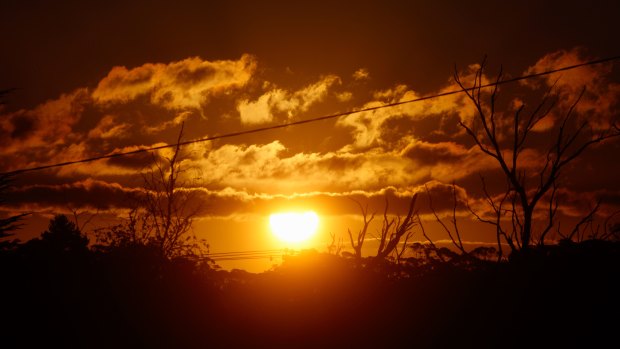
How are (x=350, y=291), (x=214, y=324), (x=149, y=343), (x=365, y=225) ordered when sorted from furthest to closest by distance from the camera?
(x=365, y=225) → (x=350, y=291) → (x=214, y=324) → (x=149, y=343)

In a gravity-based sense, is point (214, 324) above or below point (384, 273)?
below

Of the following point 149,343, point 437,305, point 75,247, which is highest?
point 75,247

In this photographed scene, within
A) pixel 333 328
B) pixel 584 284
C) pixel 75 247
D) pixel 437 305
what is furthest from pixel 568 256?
pixel 75 247

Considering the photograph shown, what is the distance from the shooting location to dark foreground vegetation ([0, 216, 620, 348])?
17750 millimetres

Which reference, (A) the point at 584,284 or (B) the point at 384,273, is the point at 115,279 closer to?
(B) the point at 384,273

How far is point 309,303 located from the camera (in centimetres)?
2177

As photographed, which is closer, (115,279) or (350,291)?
(115,279)

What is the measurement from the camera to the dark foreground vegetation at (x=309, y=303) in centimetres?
1775

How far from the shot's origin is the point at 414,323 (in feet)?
64.6

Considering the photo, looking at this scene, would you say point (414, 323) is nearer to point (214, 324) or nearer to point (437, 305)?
point (437, 305)

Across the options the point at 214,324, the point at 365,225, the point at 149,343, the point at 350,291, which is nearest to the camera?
the point at 149,343

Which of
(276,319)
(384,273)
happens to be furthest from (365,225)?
(276,319)

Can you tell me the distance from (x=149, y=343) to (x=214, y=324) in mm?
2377

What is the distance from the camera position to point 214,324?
20281mm
